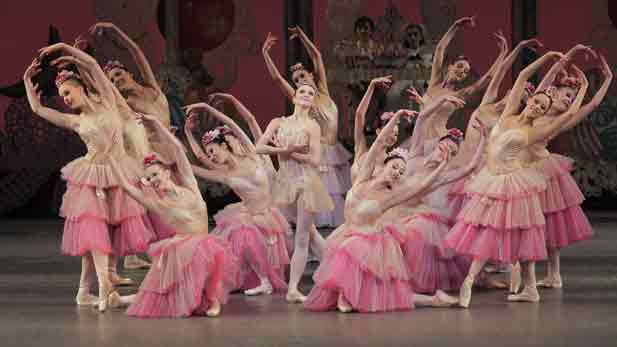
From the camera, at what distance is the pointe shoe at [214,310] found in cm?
683

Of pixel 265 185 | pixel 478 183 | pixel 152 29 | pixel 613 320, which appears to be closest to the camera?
pixel 613 320

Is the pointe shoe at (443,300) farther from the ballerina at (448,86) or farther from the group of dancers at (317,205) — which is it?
the ballerina at (448,86)

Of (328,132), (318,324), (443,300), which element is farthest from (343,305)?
(328,132)

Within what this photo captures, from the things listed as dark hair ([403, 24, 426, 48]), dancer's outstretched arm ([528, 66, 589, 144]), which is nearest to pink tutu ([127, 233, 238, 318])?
dancer's outstretched arm ([528, 66, 589, 144])

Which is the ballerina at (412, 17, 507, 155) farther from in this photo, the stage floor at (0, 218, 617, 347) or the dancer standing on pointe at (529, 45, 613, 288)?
the stage floor at (0, 218, 617, 347)

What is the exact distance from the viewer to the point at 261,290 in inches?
304

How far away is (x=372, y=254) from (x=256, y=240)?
102 centimetres

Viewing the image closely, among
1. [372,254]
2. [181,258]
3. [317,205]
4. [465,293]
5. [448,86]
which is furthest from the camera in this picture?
[448,86]

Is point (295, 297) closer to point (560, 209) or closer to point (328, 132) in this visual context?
point (560, 209)

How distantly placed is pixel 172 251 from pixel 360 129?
135 centimetres

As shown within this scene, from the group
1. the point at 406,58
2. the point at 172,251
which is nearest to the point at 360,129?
the point at 172,251

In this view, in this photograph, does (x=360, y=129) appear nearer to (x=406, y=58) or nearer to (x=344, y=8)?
(x=406, y=58)

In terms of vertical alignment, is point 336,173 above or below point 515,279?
above

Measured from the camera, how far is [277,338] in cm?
611
